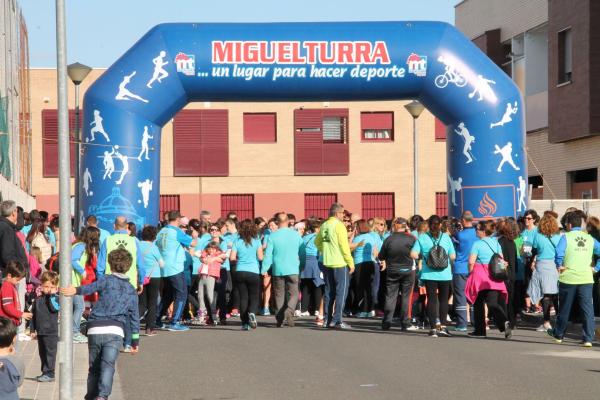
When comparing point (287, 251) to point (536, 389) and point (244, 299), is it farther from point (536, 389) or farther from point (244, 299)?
point (536, 389)

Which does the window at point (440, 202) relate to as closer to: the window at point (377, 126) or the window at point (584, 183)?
the window at point (377, 126)

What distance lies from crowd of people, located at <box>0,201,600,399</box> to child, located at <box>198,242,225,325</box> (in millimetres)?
21

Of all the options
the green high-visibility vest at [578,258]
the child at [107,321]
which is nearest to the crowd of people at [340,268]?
the green high-visibility vest at [578,258]

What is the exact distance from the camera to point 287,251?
749 inches

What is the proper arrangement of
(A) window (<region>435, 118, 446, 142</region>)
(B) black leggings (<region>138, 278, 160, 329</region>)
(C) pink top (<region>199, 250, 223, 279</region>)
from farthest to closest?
(A) window (<region>435, 118, 446, 142</region>) < (C) pink top (<region>199, 250, 223, 279</region>) < (B) black leggings (<region>138, 278, 160, 329</region>)

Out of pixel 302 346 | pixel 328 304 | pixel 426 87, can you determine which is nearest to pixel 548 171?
pixel 426 87

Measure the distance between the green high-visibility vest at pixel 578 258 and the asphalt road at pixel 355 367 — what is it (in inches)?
33.6

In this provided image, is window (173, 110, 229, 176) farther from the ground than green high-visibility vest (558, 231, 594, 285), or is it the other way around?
window (173, 110, 229, 176)

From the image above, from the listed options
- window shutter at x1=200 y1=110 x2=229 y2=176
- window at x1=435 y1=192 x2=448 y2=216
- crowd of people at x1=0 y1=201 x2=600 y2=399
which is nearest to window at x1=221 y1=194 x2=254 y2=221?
window shutter at x1=200 y1=110 x2=229 y2=176

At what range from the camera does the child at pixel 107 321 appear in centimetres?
1020

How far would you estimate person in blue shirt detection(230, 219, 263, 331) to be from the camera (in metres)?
18.6

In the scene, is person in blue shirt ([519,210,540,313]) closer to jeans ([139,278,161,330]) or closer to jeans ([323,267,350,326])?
jeans ([323,267,350,326])

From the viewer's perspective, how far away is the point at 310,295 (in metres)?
22.5

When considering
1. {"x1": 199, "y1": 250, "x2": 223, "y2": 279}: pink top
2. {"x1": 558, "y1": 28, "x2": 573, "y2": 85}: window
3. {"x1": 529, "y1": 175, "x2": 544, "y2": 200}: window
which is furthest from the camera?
{"x1": 529, "y1": 175, "x2": 544, "y2": 200}: window
